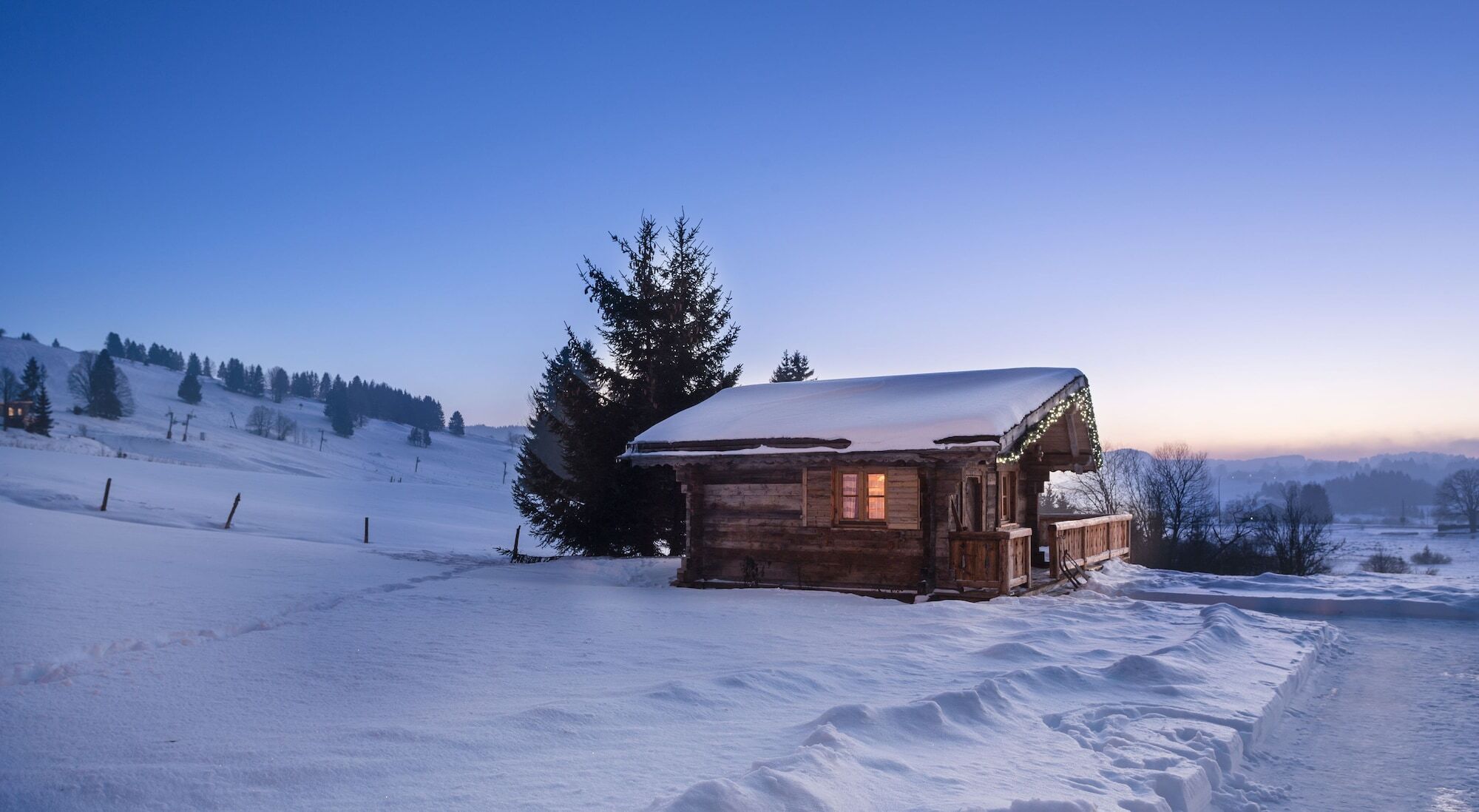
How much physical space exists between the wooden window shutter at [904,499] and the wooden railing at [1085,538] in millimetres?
4526

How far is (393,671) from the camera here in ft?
28.1

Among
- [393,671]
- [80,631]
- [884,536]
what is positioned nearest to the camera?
[393,671]

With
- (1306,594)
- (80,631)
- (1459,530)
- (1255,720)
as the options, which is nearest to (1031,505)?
(1306,594)

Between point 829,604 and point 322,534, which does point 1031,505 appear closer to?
point 829,604

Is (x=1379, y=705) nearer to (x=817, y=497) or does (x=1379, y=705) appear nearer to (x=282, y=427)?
(x=817, y=497)

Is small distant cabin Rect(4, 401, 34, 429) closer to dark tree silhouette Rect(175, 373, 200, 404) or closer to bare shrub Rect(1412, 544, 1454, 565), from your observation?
dark tree silhouette Rect(175, 373, 200, 404)

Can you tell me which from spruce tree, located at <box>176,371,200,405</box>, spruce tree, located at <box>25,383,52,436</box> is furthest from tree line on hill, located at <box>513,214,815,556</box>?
spruce tree, located at <box>176,371,200,405</box>

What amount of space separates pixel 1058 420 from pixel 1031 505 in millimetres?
2857

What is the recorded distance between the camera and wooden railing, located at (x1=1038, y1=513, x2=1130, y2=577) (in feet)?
61.9

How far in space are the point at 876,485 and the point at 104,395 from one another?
103 m

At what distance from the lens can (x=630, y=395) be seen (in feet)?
81.8

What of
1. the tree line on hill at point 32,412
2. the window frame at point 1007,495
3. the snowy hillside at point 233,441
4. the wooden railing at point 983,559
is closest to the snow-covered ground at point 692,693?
the wooden railing at point 983,559

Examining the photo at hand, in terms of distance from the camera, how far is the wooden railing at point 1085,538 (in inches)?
743

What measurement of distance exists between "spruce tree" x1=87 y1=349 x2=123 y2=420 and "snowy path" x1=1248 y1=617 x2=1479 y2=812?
358ft
